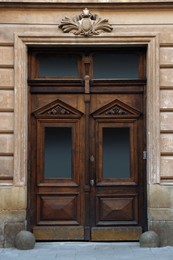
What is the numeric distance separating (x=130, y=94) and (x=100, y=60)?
Answer: 88 centimetres

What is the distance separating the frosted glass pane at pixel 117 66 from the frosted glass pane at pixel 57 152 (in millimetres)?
Answer: 1305

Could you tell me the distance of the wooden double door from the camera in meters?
10.6

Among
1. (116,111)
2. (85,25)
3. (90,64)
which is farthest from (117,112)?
(85,25)

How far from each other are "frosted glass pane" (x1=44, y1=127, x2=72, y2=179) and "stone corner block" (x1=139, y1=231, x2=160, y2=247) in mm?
1865

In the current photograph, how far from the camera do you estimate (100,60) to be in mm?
10805

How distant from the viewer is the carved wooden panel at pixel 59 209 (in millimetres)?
10648

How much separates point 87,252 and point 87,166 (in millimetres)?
1695

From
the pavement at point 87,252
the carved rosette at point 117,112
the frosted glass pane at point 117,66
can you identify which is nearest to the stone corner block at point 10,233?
the pavement at point 87,252

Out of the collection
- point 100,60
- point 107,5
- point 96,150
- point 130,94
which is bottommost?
point 96,150

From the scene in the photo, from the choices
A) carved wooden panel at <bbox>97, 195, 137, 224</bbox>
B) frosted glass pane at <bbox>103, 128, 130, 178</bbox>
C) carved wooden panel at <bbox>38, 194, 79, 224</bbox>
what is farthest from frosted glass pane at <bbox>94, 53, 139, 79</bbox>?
carved wooden panel at <bbox>38, 194, 79, 224</bbox>

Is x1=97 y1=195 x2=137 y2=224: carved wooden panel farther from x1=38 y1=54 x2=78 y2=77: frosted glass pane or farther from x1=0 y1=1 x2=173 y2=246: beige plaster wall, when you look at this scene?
x1=38 y1=54 x2=78 y2=77: frosted glass pane

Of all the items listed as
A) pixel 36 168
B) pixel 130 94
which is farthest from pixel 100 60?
pixel 36 168

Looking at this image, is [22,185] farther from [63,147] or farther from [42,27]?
[42,27]

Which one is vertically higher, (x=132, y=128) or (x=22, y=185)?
(x=132, y=128)
